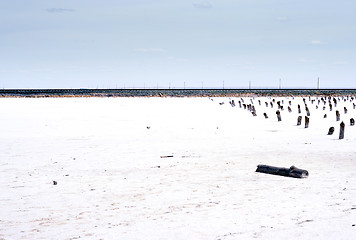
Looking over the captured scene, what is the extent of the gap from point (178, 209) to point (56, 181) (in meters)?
4.25

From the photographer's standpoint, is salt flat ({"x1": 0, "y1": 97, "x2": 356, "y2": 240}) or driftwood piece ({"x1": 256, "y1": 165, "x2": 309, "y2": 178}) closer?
salt flat ({"x1": 0, "y1": 97, "x2": 356, "y2": 240})

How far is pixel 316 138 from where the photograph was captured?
22.5 m

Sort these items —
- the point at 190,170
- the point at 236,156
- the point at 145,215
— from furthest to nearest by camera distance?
1. the point at 236,156
2. the point at 190,170
3. the point at 145,215

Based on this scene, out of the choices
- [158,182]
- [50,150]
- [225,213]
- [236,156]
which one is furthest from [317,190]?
[50,150]

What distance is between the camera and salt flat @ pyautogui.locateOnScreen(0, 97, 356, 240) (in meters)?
8.43

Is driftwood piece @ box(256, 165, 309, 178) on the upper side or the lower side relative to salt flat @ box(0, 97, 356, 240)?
upper

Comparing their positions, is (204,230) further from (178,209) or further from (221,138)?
(221,138)

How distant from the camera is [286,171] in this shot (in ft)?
42.8

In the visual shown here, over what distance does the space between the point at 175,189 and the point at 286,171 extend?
3.35 meters

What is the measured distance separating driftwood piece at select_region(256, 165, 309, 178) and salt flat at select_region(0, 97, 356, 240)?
27 cm

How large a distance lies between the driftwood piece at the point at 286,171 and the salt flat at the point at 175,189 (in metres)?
0.27

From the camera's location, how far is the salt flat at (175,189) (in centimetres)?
843

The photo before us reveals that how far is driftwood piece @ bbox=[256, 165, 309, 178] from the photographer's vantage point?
12.8 metres

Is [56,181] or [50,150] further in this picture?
[50,150]
